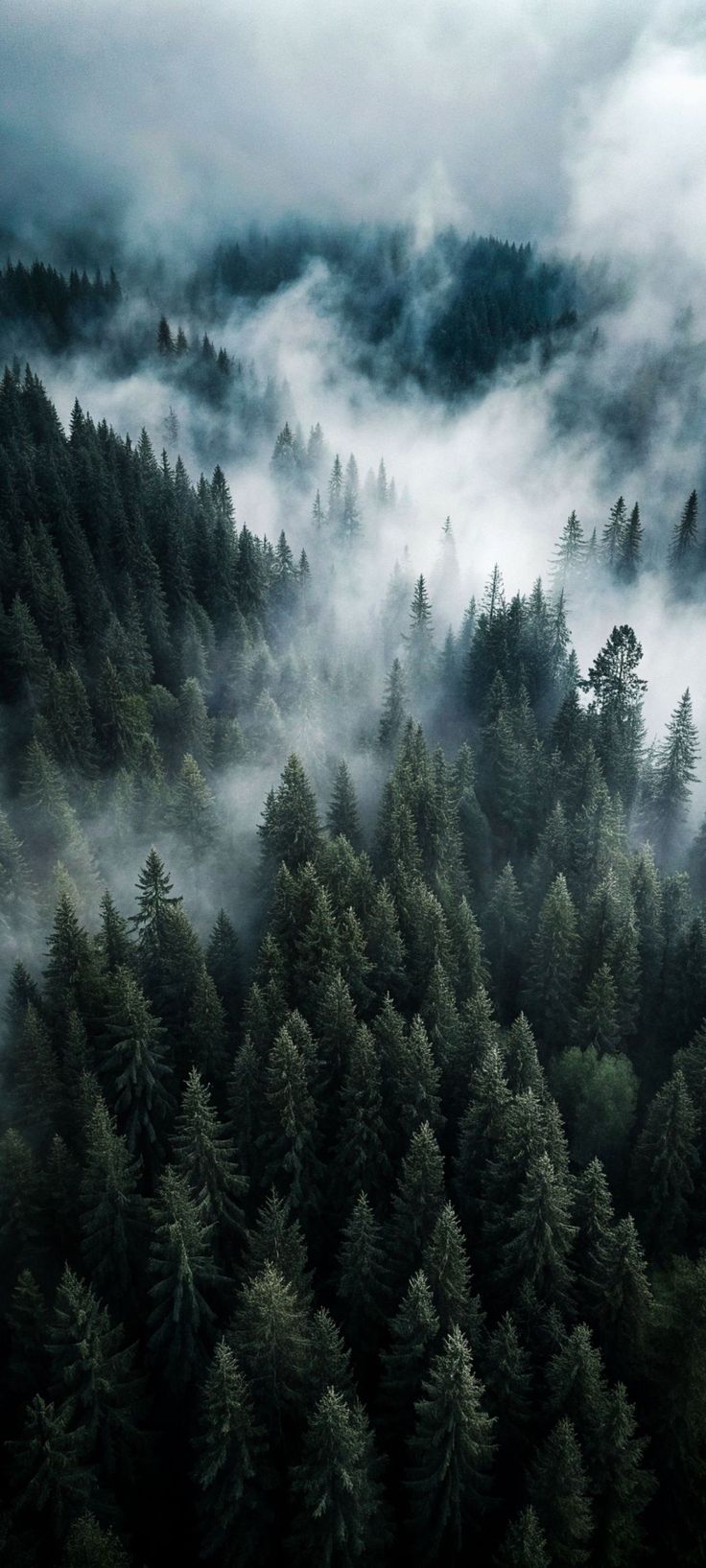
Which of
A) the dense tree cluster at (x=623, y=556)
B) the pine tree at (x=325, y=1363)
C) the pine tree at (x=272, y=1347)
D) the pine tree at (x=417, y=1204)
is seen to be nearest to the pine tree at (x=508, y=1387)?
the pine tree at (x=417, y=1204)

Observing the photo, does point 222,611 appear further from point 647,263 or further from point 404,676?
point 647,263

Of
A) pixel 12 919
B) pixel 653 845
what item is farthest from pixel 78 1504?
pixel 653 845

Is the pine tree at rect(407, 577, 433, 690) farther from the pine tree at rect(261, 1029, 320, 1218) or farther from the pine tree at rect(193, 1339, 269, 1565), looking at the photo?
the pine tree at rect(193, 1339, 269, 1565)

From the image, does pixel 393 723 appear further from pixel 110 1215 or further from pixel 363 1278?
pixel 363 1278

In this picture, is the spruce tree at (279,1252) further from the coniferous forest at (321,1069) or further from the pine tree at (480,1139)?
the pine tree at (480,1139)

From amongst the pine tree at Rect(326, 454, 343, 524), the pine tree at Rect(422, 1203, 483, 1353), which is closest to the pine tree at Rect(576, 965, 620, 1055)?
the pine tree at Rect(422, 1203, 483, 1353)

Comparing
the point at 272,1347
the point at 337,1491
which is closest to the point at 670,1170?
the point at 337,1491
